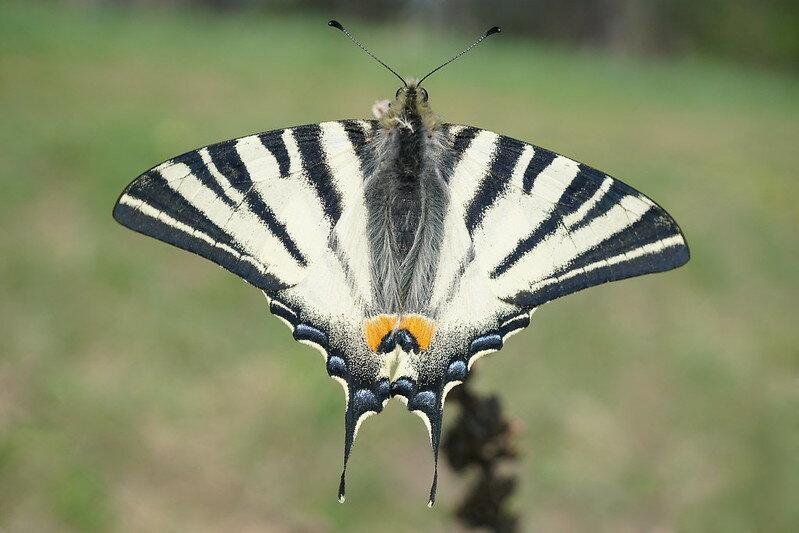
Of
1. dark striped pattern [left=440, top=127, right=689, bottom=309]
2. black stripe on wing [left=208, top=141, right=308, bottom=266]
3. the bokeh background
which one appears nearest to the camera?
dark striped pattern [left=440, top=127, right=689, bottom=309]

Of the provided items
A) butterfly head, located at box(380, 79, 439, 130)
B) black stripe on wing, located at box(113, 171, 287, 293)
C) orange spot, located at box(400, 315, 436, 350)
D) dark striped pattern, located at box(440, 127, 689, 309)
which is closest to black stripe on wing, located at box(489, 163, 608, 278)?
dark striped pattern, located at box(440, 127, 689, 309)

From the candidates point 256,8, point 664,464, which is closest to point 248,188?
point 664,464

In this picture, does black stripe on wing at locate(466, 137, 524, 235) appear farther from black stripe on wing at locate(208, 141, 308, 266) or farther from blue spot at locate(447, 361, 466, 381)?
black stripe on wing at locate(208, 141, 308, 266)

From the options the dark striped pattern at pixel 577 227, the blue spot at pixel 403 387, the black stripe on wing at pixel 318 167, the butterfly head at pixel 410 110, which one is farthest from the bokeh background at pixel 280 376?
the butterfly head at pixel 410 110

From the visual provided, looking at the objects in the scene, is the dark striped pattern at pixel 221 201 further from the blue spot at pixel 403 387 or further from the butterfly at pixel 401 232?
the blue spot at pixel 403 387

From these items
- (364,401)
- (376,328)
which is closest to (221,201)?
(376,328)

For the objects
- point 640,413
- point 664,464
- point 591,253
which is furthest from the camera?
point 640,413

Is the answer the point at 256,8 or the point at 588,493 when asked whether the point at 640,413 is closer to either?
the point at 588,493
